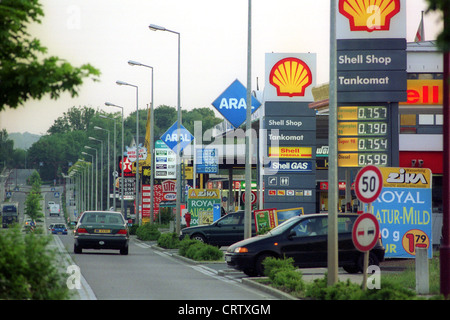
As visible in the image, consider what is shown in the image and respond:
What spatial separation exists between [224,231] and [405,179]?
43.7 ft

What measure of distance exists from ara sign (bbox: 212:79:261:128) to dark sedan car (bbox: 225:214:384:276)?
11.0m

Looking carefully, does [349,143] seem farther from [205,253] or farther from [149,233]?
[149,233]

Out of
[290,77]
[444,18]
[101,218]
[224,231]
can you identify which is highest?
[290,77]

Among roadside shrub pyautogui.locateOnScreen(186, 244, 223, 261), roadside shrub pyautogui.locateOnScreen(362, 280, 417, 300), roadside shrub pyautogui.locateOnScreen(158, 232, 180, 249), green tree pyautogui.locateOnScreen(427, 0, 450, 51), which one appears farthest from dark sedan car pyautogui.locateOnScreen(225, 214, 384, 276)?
roadside shrub pyautogui.locateOnScreen(158, 232, 180, 249)

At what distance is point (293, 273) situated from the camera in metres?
18.2

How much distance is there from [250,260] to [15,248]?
1055 cm

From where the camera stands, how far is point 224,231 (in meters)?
34.8

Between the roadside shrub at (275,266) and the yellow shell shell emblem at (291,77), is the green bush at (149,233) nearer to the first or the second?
the yellow shell shell emblem at (291,77)

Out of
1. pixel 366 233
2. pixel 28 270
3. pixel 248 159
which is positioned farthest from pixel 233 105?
pixel 28 270

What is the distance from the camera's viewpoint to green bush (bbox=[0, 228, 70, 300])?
1174 cm

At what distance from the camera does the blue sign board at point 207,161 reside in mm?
48812

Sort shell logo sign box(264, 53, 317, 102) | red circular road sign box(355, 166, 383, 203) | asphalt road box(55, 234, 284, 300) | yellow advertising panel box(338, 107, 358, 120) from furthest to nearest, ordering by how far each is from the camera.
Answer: shell logo sign box(264, 53, 317, 102)
yellow advertising panel box(338, 107, 358, 120)
asphalt road box(55, 234, 284, 300)
red circular road sign box(355, 166, 383, 203)

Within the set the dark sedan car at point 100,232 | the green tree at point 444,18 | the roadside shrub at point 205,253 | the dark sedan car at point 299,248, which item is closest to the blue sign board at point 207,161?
the dark sedan car at point 100,232

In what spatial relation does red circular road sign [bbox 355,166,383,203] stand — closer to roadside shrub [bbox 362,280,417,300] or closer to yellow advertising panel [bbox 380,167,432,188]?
roadside shrub [bbox 362,280,417,300]
